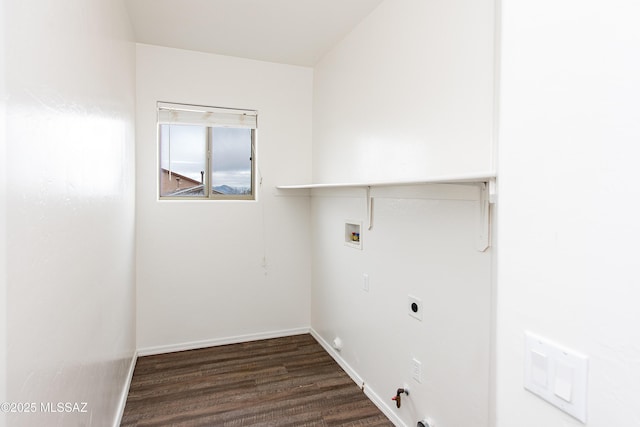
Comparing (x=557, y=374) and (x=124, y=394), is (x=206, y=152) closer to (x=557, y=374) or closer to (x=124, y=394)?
(x=124, y=394)

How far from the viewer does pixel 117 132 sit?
2.12 meters

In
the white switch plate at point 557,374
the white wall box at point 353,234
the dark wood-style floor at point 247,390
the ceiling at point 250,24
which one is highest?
the ceiling at point 250,24

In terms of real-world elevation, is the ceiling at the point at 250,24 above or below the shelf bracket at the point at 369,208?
above

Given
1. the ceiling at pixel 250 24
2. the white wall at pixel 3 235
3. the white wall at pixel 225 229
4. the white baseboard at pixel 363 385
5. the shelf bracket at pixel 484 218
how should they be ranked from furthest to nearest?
the white wall at pixel 225 229 → the ceiling at pixel 250 24 → the white baseboard at pixel 363 385 → the shelf bracket at pixel 484 218 → the white wall at pixel 3 235

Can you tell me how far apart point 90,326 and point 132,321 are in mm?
1630

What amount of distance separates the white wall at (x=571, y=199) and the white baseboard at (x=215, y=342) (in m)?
3.08

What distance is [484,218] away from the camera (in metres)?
1.60

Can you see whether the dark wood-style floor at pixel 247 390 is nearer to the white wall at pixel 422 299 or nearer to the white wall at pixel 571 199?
the white wall at pixel 422 299

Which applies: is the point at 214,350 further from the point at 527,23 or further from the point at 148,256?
the point at 527,23

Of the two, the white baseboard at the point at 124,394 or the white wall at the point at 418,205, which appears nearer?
the white wall at the point at 418,205

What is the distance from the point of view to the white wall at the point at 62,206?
80 centimetres

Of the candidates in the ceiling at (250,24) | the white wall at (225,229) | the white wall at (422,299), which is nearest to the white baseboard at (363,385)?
the white wall at (422,299)

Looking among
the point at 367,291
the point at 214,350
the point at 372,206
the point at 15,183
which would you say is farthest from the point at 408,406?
the point at 15,183

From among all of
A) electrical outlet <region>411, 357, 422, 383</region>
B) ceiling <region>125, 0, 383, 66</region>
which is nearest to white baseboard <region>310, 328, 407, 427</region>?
electrical outlet <region>411, 357, 422, 383</region>
